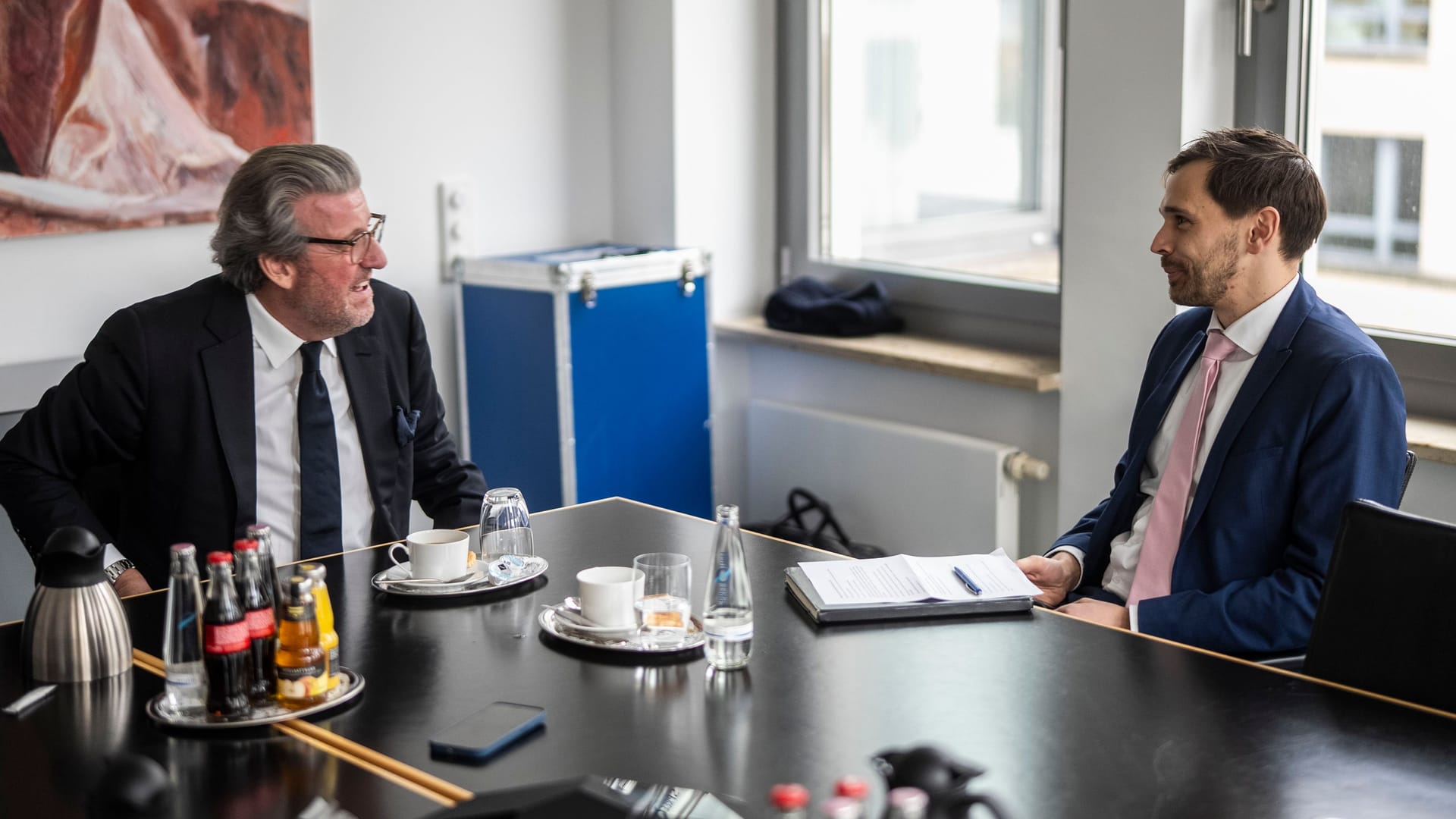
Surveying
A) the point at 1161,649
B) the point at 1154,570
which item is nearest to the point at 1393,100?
the point at 1154,570

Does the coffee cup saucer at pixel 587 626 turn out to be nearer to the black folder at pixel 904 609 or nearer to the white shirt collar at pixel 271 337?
the black folder at pixel 904 609

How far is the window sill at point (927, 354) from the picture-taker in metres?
3.44

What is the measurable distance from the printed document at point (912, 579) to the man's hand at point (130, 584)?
1.00 metres

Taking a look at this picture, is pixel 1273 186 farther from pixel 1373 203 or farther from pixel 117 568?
pixel 117 568

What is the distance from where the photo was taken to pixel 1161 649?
5.87ft

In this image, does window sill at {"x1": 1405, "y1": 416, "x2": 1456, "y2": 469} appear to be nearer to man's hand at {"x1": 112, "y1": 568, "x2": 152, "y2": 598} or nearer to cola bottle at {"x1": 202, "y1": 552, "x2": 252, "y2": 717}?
cola bottle at {"x1": 202, "y1": 552, "x2": 252, "y2": 717}

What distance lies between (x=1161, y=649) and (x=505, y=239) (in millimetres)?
2563

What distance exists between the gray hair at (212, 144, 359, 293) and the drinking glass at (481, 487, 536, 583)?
2.13 feet

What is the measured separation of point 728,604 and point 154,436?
3.75ft

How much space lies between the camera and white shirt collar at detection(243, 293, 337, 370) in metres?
2.45

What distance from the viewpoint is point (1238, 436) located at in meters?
2.20

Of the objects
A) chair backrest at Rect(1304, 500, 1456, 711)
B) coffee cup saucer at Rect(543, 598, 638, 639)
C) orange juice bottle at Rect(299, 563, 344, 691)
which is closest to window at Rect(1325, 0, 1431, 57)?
chair backrest at Rect(1304, 500, 1456, 711)

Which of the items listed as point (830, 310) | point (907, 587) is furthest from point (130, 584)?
point (830, 310)

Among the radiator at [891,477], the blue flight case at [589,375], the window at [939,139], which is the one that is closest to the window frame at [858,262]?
the window at [939,139]
